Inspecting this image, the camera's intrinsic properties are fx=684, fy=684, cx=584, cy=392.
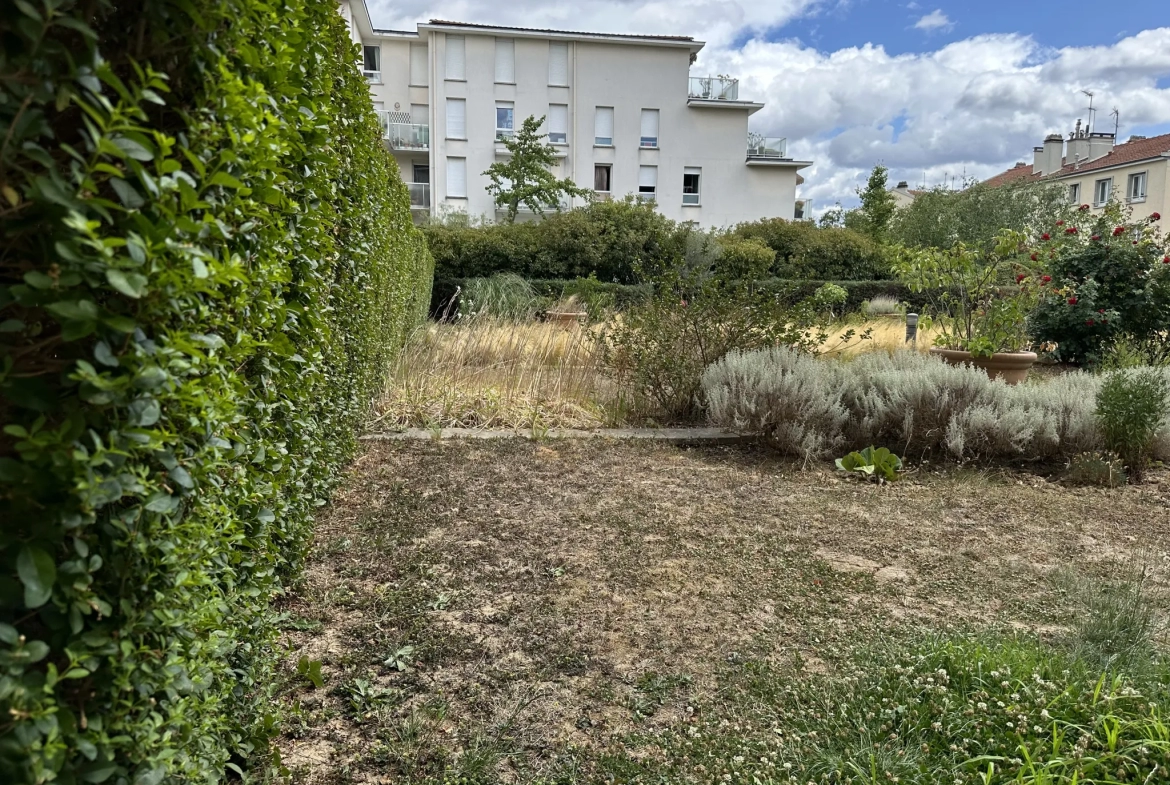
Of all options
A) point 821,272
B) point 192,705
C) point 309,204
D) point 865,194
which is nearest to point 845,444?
point 309,204

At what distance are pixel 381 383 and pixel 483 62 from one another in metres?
29.1

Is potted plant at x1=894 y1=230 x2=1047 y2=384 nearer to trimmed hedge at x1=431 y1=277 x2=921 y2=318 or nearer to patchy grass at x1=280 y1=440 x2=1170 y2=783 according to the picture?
patchy grass at x1=280 y1=440 x2=1170 y2=783

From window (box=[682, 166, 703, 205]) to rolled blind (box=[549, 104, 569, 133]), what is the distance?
20.2 feet

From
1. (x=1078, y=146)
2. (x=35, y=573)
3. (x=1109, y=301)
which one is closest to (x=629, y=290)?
(x=1109, y=301)

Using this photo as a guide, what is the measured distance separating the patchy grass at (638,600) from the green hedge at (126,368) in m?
0.59

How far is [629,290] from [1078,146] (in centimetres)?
3745

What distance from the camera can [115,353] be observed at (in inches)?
34.2

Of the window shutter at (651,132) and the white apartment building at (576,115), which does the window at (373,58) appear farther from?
the window shutter at (651,132)

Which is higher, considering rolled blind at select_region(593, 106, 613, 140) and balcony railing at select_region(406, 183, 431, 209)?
rolled blind at select_region(593, 106, 613, 140)

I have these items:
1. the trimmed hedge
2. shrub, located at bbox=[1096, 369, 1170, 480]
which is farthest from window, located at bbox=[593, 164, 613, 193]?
shrub, located at bbox=[1096, 369, 1170, 480]

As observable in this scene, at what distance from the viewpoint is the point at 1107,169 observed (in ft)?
117

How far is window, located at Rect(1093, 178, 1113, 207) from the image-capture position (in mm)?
36094

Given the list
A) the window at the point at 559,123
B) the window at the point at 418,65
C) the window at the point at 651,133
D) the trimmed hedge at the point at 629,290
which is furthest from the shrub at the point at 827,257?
the window at the point at 418,65

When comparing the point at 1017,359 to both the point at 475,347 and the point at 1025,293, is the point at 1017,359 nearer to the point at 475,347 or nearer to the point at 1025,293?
the point at 1025,293
